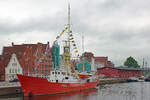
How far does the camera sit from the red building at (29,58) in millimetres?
75188

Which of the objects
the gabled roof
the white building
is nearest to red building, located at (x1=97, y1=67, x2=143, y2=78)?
the gabled roof

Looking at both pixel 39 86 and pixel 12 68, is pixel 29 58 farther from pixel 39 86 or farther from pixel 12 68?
pixel 39 86

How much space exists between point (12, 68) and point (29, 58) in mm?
8379

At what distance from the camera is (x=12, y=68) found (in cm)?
7188

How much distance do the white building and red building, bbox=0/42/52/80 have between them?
1387 mm

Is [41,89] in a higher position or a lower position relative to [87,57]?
lower

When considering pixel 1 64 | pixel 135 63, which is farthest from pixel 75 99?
pixel 135 63

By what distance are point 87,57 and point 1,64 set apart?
224ft

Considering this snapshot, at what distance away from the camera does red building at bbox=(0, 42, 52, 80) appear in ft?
247

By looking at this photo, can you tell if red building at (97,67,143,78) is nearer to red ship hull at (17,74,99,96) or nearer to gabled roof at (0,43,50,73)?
gabled roof at (0,43,50,73)

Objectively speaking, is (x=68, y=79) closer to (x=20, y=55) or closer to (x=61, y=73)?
(x=61, y=73)

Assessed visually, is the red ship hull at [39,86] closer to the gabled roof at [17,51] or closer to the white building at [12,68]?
the white building at [12,68]

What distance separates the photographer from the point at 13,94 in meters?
48.8

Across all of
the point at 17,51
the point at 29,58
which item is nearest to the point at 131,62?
the point at 29,58
